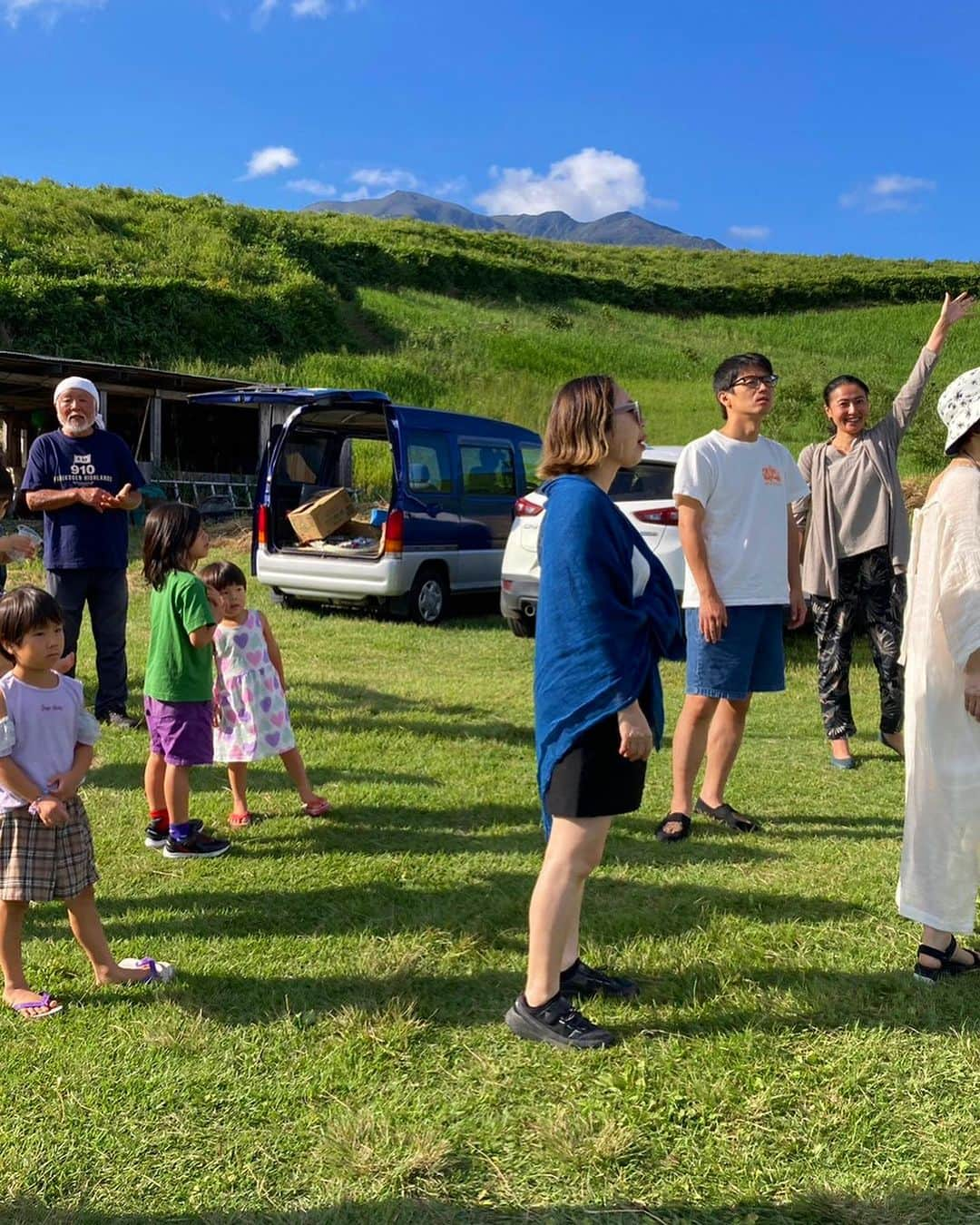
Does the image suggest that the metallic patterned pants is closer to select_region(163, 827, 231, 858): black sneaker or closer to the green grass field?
select_region(163, 827, 231, 858): black sneaker

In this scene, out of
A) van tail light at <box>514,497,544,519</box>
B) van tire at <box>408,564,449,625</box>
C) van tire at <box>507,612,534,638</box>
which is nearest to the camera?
van tail light at <box>514,497,544,519</box>

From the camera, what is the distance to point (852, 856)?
420cm

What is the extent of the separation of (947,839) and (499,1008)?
1327mm

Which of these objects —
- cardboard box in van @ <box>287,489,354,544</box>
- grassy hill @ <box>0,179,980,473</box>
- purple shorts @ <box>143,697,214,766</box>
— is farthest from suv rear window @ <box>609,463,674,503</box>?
grassy hill @ <box>0,179,980,473</box>

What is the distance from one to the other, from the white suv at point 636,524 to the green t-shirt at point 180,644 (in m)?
3.38

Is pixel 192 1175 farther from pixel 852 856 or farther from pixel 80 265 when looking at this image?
pixel 80 265

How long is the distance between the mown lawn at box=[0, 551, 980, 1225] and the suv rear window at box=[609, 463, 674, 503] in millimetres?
3666

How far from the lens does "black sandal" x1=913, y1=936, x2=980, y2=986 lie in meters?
3.09

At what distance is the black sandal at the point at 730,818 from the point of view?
180 inches

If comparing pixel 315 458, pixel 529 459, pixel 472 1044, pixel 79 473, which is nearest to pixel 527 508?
pixel 529 459

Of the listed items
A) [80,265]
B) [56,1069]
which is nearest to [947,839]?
[56,1069]

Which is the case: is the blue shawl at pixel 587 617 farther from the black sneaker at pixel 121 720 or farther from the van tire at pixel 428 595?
the van tire at pixel 428 595

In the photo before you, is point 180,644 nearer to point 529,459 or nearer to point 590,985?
point 590,985

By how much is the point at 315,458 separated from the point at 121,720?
19.7 feet
